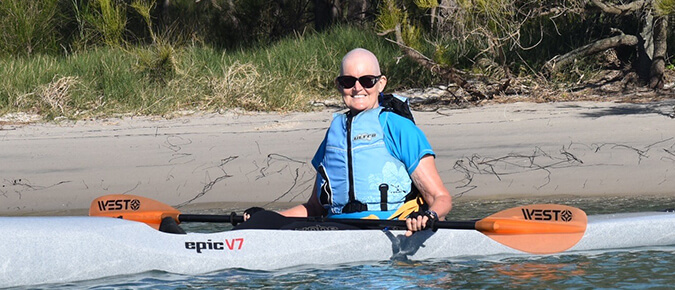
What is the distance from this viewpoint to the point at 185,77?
33.9ft

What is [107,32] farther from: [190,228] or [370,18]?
[190,228]

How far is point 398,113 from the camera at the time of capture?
187 inches

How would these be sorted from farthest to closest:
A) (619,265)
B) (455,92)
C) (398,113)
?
(455,92), (619,265), (398,113)

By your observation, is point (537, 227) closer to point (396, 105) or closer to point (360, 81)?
point (396, 105)

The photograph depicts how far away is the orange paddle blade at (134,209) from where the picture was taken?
18.2ft

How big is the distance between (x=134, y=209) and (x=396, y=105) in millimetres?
1728

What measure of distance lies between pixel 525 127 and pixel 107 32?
557cm

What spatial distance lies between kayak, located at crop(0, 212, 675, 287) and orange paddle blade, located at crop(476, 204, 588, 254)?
0.41 ft

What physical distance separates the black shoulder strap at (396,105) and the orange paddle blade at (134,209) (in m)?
1.43

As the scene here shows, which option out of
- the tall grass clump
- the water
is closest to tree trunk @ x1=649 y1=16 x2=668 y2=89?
the water

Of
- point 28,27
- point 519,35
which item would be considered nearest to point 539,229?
point 519,35

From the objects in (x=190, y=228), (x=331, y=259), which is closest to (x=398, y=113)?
(x=331, y=259)

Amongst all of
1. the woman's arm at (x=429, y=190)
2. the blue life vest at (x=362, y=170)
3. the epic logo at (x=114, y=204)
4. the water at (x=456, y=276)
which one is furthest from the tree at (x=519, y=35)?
the woman's arm at (x=429, y=190)

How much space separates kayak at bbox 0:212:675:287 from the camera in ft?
15.3
